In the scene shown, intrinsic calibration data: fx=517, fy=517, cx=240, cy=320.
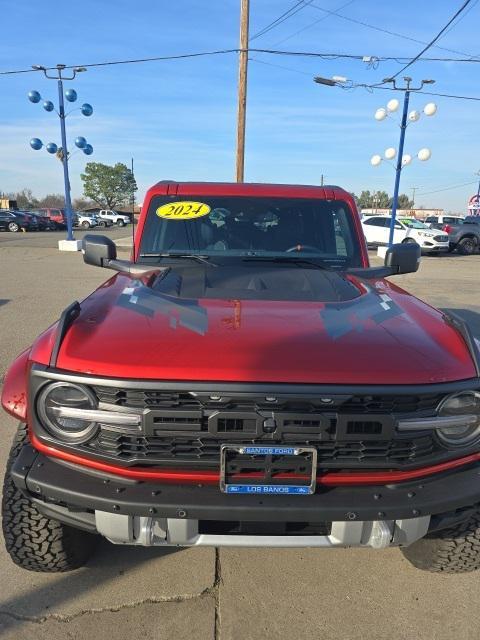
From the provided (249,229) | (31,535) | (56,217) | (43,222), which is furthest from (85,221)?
(31,535)

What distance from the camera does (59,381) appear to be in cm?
198

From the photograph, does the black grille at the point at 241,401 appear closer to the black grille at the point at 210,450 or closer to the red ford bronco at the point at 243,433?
the red ford bronco at the point at 243,433

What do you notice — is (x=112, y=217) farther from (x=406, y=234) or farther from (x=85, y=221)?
(x=406, y=234)

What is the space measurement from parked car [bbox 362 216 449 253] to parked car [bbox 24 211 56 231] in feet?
82.6

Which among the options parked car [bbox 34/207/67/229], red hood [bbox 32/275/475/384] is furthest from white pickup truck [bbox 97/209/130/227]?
red hood [bbox 32/275/475/384]

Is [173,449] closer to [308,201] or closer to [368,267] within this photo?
[368,267]

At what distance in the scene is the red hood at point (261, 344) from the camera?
191 centimetres

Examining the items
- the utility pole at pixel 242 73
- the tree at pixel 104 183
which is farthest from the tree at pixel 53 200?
the utility pole at pixel 242 73

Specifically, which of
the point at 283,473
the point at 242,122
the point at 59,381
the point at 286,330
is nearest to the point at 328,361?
the point at 286,330

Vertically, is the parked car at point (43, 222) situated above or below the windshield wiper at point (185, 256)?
below

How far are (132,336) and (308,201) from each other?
7.11ft

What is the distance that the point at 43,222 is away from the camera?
38938 millimetres

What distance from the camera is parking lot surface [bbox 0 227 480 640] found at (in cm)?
219

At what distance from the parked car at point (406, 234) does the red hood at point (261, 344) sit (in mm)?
20250
